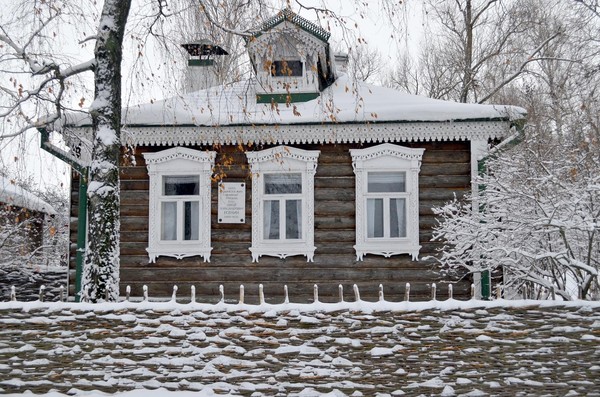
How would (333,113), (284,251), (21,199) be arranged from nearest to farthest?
(333,113)
(284,251)
(21,199)

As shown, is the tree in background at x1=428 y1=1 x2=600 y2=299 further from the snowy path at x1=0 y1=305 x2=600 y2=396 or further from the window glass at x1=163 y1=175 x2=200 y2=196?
the window glass at x1=163 y1=175 x2=200 y2=196

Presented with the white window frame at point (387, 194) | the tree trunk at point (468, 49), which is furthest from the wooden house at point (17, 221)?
the tree trunk at point (468, 49)

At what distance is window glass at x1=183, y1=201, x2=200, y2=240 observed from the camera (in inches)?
528

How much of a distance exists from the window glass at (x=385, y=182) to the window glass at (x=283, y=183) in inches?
53.9

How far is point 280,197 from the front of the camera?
43.6ft

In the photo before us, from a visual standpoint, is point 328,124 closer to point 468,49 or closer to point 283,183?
point 283,183

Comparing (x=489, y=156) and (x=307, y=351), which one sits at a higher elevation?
(x=489, y=156)

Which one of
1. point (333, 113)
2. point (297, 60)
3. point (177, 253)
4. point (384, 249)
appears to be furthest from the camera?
point (297, 60)

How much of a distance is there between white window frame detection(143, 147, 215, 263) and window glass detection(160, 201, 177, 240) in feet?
0.38

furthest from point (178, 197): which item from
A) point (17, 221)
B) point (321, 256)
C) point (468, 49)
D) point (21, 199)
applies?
point (468, 49)

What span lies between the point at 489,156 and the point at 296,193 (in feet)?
12.0

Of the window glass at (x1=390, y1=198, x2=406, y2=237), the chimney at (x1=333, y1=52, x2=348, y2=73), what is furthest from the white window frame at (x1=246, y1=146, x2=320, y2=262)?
the chimney at (x1=333, y1=52, x2=348, y2=73)

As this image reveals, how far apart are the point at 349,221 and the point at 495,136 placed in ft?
10.3

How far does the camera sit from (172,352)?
7980 mm
